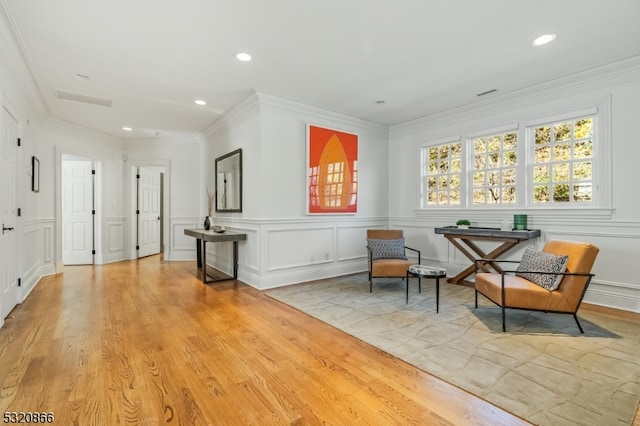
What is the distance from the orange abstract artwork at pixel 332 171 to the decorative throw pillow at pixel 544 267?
267cm

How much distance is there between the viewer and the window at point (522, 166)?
3764mm

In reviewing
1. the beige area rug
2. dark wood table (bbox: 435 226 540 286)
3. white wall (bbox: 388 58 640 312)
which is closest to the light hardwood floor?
the beige area rug

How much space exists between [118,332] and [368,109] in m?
4.34

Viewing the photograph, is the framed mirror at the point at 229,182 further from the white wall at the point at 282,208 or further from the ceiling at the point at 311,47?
the ceiling at the point at 311,47

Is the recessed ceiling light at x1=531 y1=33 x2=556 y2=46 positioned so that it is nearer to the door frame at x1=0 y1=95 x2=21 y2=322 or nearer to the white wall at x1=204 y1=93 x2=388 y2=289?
the white wall at x1=204 y1=93 x2=388 y2=289

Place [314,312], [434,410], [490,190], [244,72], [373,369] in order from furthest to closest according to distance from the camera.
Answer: [490,190], [244,72], [314,312], [373,369], [434,410]

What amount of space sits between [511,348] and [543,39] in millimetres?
2840

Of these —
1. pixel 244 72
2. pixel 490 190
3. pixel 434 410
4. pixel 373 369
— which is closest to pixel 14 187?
pixel 244 72

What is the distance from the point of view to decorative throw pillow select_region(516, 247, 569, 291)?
9.29 feet

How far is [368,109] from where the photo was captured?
4.88m

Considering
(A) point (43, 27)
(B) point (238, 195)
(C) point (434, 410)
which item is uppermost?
(A) point (43, 27)

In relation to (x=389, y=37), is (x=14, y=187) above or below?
below

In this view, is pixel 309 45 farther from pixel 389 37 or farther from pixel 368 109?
pixel 368 109

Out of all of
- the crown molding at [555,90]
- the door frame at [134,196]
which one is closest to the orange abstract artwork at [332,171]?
the crown molding at [555,90]
